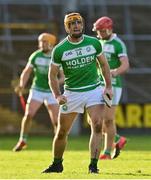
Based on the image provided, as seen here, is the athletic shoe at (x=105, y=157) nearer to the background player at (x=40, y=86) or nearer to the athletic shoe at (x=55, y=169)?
the athletic shoe at (x=55, y=169)

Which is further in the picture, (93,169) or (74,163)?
(74,163)

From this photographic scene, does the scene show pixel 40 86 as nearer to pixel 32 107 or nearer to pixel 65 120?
pixel 32 107

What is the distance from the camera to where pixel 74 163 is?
47.1 ft

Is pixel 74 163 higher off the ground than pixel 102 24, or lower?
lower

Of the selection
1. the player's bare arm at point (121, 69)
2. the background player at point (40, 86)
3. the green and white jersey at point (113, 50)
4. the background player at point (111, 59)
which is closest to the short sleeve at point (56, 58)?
the player's bare arm at point (121, 69)

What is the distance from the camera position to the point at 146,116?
24547 mm

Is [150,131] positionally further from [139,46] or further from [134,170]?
[134,170]

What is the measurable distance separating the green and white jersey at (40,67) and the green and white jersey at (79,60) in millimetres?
5650

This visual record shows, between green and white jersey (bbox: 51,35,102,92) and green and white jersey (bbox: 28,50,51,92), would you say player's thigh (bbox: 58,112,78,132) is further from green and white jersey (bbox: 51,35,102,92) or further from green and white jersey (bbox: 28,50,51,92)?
green and white jersey (bbox: 28,50,51,92)

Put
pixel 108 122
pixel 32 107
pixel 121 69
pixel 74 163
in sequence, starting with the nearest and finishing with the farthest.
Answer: pixel 74 163 → pixel 121 69 → pixel 108 122 → pixel 32 107

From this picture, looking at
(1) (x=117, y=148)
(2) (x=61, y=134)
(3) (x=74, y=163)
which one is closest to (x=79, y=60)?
(2) (x=61, y=134)

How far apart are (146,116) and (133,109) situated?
420mm

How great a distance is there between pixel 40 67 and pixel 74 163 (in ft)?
13.8

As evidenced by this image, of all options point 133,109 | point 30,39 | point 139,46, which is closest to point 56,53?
point 133,109
